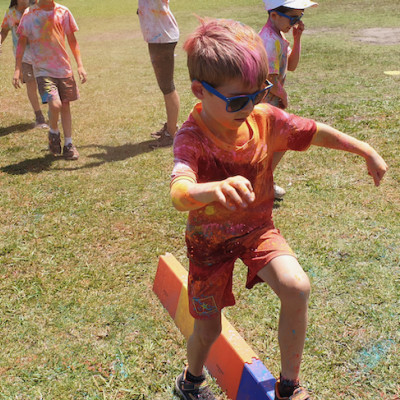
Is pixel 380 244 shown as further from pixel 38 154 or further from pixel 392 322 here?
pixel 38 154

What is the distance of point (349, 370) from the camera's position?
2.61 m

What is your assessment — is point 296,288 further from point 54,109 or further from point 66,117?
point 66,117

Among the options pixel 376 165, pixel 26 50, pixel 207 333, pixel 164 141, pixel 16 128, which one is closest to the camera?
pixel 376 165

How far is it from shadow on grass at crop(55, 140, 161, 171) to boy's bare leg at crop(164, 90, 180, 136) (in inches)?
13.6

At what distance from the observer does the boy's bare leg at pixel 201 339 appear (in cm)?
224

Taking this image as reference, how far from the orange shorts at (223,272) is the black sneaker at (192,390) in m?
0.53

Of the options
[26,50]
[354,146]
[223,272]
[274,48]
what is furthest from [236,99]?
[26,50]

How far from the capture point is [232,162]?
79.0 inches

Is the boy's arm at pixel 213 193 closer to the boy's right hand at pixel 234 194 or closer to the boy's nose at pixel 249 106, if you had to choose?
the boy's right hand at pixel 234 194

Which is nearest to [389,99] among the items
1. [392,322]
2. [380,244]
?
[380,244]

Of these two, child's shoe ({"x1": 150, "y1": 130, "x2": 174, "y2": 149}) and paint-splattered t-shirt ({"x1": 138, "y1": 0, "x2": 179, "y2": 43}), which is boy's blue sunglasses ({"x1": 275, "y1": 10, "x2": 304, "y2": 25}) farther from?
child's shoe ({"x1": 150, "y1": 130, "x2": 174, "y2": 149})

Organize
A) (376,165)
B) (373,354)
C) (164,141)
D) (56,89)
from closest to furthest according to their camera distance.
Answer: (376,165) < (373,354) < (56,89) < (164,141)

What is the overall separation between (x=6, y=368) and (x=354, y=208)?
317cm

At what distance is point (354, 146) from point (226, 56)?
768 mm
